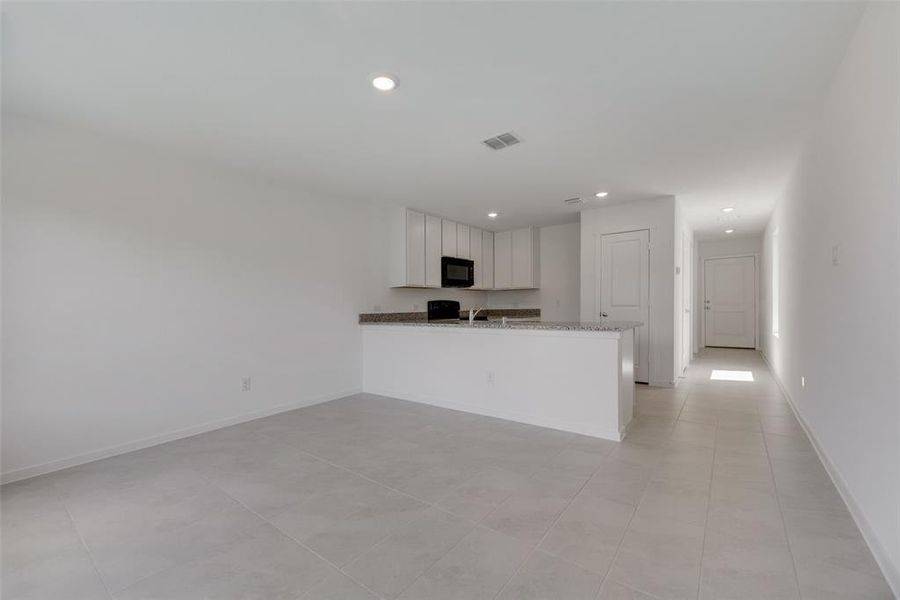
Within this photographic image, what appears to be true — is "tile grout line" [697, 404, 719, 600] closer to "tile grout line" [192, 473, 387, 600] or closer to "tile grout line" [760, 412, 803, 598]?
"tile grout line" [760, 412, 803, 598]

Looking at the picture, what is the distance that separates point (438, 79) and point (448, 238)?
374 cm

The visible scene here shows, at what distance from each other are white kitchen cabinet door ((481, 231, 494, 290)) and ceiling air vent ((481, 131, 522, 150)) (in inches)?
139

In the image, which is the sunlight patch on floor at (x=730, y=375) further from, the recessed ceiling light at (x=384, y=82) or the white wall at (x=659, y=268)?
the recessed ceiling light at (x=384, y=82)

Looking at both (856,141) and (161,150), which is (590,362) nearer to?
(856,141)

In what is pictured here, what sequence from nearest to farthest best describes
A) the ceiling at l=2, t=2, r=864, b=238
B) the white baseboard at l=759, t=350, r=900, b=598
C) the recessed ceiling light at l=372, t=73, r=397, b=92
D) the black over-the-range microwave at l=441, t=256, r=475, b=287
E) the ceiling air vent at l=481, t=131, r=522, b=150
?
the white baseboard at l=759, t=350, r=900, b=598, the ceiling at l=2, t=2, r=864, b=238, the recessed ceiling light at l=372, t=73, r=397, b=92, the ceiling air vent at l=481, t=131, r=522, b=150, the black over-the-range microwave at l=441, t=256, r=475, b=287

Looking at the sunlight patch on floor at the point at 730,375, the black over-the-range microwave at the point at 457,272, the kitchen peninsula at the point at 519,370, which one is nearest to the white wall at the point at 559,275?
the black over-the-range microwave at the point at 457,272

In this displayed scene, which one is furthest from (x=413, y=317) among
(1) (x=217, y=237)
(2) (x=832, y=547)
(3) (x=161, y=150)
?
(2) (x=832, y=547)

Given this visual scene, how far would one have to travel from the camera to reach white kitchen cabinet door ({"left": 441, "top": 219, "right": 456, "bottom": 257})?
5879 mm

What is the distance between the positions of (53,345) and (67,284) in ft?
1.41

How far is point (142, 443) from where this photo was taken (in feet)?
10.1

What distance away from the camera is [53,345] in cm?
268

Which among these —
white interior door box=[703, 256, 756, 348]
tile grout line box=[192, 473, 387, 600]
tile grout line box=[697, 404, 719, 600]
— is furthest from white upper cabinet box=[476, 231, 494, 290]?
white interior door box=[703, 256, 756, 348]

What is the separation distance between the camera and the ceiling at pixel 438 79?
5.83 ft

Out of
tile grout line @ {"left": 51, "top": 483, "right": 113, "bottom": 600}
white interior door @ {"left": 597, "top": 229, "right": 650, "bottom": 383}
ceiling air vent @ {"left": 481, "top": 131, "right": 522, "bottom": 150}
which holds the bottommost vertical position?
Result: tile grout line @ {"left": 51, "top": 483, "right": 113, "bottom": 600}
